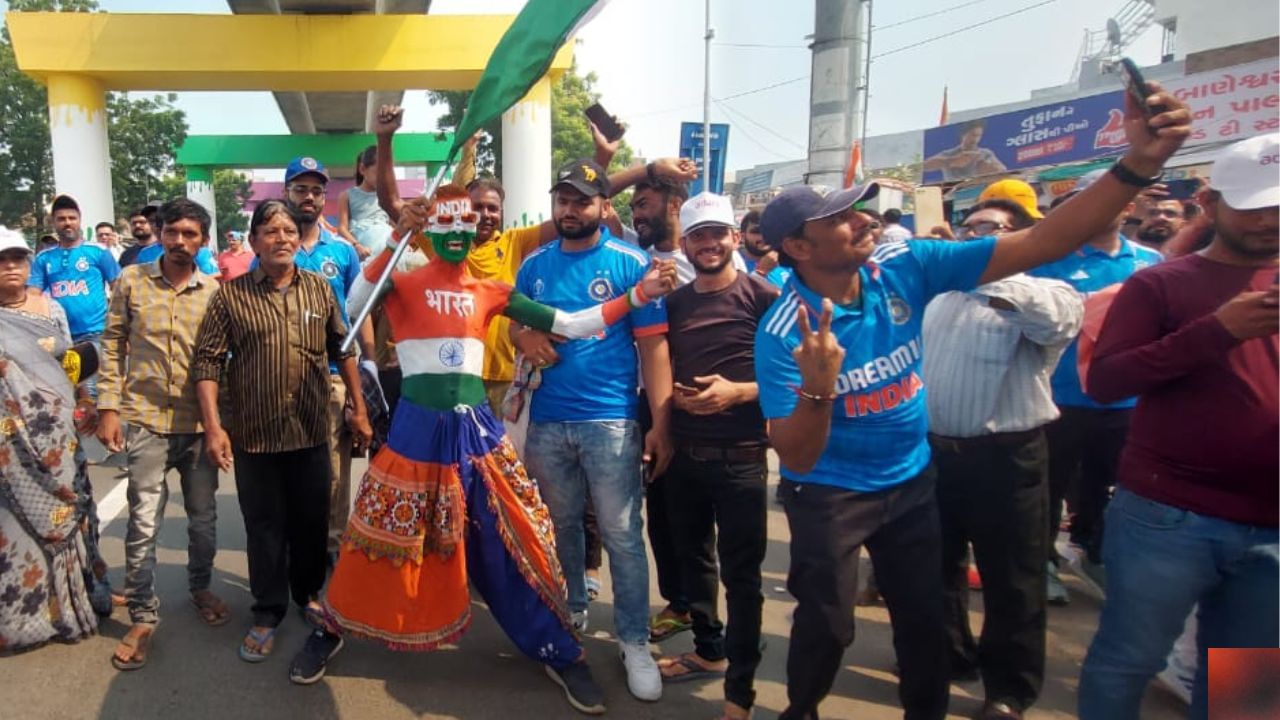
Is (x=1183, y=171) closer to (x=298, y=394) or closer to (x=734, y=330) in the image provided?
(x=734, y=330)

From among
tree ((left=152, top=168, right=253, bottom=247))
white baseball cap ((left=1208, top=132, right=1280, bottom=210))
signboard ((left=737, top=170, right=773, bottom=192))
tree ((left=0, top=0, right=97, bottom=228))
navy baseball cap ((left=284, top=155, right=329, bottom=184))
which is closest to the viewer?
white baseball cap ((left=1208, top=132, right=1280, bottom=210))

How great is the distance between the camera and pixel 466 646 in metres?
3.71

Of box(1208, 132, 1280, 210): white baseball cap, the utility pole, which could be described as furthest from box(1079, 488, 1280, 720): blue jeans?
the utility pole

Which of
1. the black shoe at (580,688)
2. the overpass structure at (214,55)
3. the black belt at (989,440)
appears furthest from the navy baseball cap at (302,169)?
the overpass structure at (214,55)

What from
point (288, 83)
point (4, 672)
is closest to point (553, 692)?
point (4, 672)

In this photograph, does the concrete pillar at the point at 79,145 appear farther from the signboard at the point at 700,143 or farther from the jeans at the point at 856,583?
the jeans at the point at 856,583

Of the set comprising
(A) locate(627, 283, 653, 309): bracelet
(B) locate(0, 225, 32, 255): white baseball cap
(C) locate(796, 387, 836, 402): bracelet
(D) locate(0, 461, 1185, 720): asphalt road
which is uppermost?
(B) locate(0, 225, 32, 255): white baseball cap

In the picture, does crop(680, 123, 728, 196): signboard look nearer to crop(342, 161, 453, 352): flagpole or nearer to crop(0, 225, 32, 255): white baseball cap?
crop(342, 161, 453, 352): flagpole

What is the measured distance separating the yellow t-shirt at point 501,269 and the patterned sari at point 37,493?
1822 millimetres

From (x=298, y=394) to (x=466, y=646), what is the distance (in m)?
1.30

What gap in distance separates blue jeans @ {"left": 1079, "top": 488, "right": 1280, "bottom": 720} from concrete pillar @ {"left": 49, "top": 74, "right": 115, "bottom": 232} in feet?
46.1

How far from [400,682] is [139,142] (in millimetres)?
33994

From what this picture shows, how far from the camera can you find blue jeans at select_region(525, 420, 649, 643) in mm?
3311

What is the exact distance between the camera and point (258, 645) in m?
3.55
